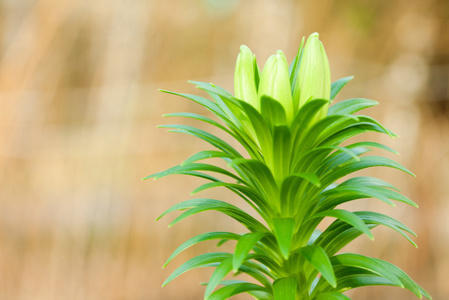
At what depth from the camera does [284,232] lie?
36 centimetres

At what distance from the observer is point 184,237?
199cm

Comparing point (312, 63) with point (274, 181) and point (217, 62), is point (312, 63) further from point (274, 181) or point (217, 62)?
point (217, 62)

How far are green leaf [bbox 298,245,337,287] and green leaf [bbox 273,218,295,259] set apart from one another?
0.03m

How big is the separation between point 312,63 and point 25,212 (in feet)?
6.25

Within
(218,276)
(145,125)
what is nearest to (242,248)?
(218,276)

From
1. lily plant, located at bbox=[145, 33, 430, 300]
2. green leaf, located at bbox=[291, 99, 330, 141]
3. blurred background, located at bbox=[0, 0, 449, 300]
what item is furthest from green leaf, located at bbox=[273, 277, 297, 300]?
blurred background, located at bbox=[0, 0, 449, 300]

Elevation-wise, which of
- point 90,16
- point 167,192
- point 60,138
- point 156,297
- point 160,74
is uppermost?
point 90,16

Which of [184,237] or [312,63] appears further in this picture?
[184,237]

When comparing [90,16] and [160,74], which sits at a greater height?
[90,16]

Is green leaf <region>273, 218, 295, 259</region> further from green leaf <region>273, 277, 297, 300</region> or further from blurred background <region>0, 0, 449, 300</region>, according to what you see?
A: blurred background <region>0, 0, 449, 300</region>

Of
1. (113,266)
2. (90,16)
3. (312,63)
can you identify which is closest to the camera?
(312,63)

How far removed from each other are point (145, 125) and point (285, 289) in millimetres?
1716

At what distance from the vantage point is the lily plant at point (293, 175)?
37cm

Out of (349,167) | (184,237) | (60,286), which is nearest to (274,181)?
(349,167)
